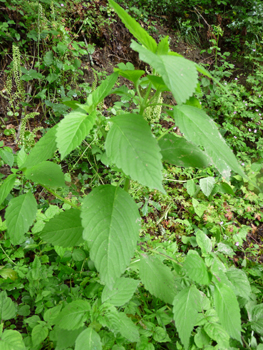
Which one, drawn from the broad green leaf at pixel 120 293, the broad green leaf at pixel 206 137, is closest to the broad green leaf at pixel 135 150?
the broad green leaf at pixel 206 137

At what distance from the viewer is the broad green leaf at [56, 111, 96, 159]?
682 millimetres

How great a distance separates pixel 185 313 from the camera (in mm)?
1052

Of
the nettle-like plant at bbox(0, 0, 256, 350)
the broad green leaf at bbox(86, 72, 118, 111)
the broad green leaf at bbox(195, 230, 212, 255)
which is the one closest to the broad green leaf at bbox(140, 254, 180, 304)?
the nettle-like plant at bbox(0, 0, 256, 350)

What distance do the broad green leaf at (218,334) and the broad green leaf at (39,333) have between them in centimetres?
87

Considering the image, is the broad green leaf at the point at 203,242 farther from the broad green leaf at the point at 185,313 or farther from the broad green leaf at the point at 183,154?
the broad green leaf at the point at 183,154

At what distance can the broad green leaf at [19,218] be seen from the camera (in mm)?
943

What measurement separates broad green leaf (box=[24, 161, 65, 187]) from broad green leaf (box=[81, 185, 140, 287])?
0.23m

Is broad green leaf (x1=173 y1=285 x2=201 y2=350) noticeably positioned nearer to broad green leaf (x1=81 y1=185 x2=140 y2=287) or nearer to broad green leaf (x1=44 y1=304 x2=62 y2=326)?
broad green leaf (x1=81 y1=185 x2=140 y2=287)

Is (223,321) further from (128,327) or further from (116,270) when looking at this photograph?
(116,270)

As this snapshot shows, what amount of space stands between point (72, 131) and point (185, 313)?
99cm

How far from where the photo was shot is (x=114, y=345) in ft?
3.74

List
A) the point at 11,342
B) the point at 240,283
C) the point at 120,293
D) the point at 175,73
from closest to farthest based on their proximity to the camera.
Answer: the point at 175,73, the point at 11,342, the point at 120,293, the point at 240,283

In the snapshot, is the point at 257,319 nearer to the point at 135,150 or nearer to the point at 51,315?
the point at 51,315

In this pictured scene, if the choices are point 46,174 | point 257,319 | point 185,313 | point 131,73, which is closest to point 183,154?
point 131,73
